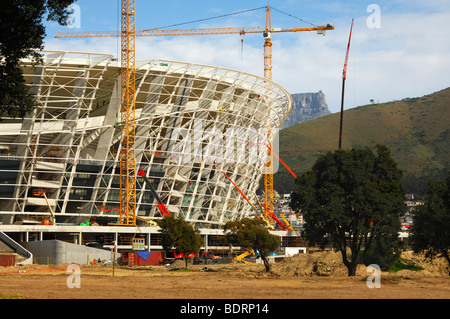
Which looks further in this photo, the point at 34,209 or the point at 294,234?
the point at 294,234

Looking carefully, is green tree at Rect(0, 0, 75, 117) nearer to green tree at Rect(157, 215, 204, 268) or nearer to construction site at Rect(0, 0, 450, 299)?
green tree at Rect(157, 215, 204, 268)

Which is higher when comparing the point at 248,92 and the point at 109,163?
the point at 248,92

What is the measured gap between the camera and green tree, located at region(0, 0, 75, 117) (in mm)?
27078

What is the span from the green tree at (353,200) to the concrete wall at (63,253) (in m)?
29.6

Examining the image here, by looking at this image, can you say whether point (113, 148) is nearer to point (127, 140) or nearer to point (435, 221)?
point (127, 140)

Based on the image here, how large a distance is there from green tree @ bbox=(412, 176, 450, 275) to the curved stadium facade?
4439 cm

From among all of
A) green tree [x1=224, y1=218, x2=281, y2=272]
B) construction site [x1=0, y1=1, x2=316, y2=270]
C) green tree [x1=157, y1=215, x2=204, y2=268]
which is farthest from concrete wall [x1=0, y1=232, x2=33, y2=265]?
green tree [x1=224, y1=218, x2=281, y2=272]

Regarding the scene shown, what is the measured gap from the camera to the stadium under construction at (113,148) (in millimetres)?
81188

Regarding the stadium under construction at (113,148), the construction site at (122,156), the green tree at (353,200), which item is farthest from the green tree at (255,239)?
the stadium under construction at (113,148)

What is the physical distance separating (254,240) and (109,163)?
1340 inches

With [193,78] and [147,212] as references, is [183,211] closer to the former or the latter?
[147,212]

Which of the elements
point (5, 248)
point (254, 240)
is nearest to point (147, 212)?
point (5, 248)
